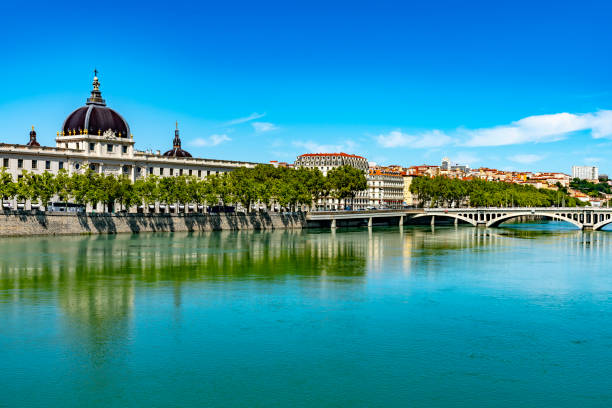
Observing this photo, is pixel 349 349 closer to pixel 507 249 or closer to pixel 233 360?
pixel 233 360

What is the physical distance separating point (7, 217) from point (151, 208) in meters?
25.8

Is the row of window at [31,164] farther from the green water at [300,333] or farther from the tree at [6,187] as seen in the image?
the green water at [300,333]

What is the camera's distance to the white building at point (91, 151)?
8019 cm

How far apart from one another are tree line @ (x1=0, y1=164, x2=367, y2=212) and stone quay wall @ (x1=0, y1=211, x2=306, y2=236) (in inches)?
93.9

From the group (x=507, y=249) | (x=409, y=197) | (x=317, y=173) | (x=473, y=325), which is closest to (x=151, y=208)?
(x=317, y=173)

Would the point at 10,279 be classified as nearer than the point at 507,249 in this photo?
Yes

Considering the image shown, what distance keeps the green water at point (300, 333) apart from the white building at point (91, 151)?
36793mm

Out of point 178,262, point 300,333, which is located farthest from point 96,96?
point 300,333

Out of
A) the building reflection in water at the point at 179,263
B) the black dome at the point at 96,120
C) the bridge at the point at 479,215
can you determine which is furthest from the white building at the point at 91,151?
the bridge at the point at 479,215

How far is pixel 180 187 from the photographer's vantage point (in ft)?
266

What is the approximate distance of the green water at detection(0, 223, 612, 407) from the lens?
1883 cm

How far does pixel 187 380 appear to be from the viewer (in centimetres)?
1962

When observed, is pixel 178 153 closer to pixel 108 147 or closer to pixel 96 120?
pixel 108 147

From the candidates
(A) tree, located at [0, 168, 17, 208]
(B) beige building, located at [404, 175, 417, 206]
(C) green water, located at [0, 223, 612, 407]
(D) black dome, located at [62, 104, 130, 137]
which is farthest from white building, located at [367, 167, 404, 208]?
(C) green water, located at [0, 223, 612, 407]
